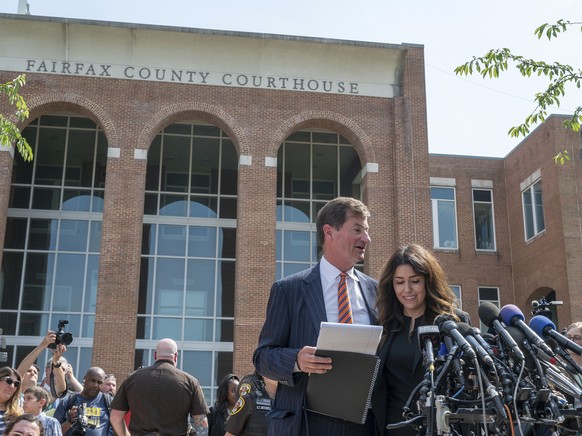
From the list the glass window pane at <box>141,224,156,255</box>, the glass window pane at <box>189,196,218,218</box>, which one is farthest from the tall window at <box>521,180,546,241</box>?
the glass window pane at <box>141,224,156,255</box>

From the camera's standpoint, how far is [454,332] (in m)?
3.36

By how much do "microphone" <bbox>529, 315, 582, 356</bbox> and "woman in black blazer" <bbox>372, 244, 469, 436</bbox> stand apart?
0.38 metres

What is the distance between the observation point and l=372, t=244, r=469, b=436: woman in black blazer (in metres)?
4.12

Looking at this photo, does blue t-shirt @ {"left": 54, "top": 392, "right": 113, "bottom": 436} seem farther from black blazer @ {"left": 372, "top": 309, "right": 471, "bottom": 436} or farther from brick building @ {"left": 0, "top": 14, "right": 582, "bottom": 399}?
brick building @ {"left": 0, "top": 14, "right": 582, "bottom": 399}

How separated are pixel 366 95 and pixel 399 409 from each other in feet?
67.3

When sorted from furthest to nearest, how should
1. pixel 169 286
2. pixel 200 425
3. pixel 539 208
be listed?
pixel 539 208 < pixel 169 286 < pixel 200 425

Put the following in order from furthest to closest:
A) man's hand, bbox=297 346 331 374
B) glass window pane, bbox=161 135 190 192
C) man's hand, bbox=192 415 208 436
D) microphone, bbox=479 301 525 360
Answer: glass window pane, bbox=161 135 190 192, man's hand, bbox=192 415 208 436, man's hand, bbox=297 346 331 374, microphone, bbox=479 301 525 360

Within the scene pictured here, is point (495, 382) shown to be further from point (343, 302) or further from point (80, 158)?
point (80, 158)

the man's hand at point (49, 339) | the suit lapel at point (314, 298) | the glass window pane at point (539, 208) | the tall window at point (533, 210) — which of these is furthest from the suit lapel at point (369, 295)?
the glass window pane at point (539, 208)

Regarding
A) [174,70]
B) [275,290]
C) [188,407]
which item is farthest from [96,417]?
[174,70]

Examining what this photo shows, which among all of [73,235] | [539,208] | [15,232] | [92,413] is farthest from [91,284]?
[539,208]

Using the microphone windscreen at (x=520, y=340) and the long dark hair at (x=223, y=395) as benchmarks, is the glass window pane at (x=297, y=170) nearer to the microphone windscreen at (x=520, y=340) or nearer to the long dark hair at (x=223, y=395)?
the long dark hair at (x=223, y=395)

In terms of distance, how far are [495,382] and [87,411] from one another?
673 cm

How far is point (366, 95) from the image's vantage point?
2386cm
